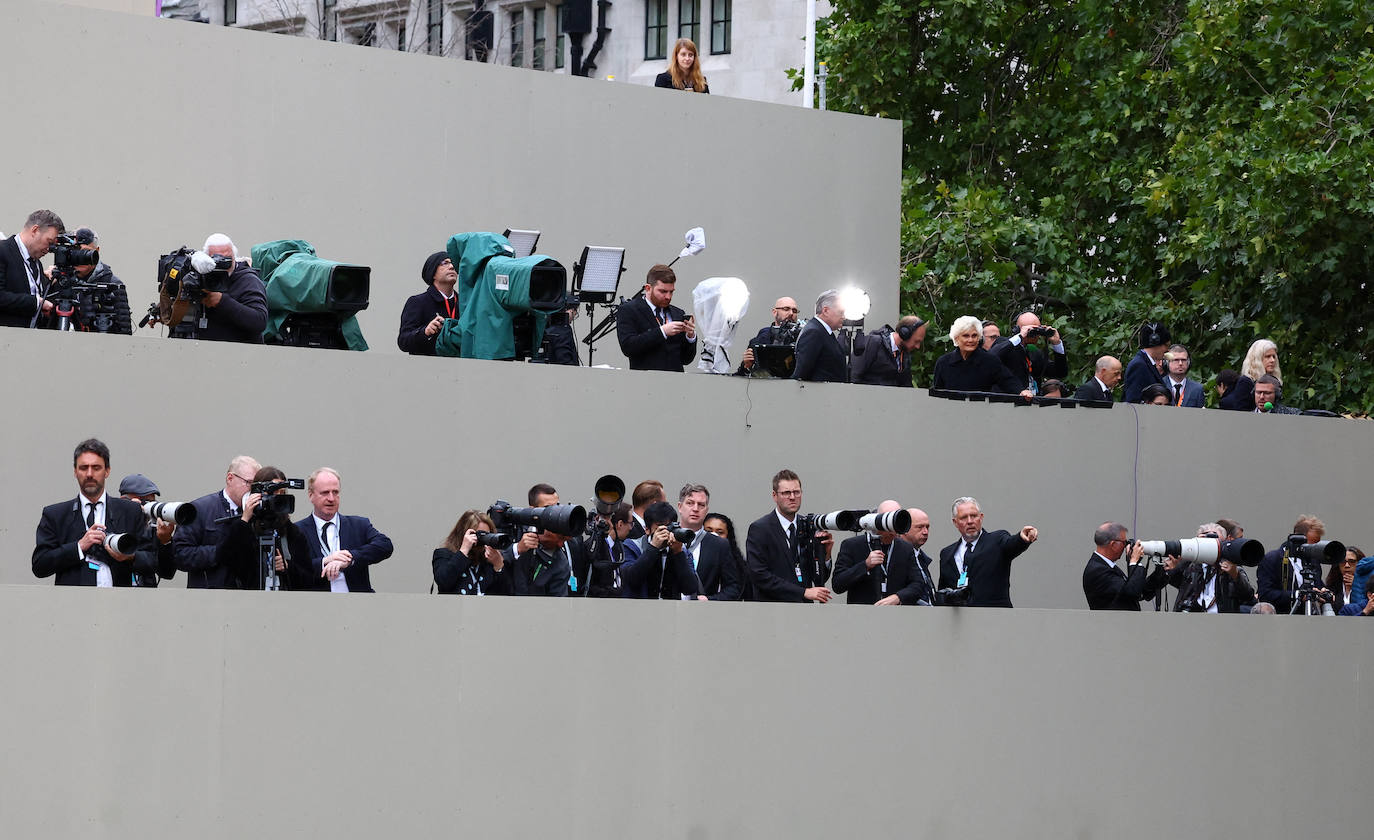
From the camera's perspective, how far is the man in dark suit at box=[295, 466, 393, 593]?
29.5 feet

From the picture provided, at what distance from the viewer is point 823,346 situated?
1191 centimetres

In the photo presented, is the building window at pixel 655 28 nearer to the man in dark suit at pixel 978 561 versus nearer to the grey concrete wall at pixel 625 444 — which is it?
the grey concrete wall at pixel 625 444

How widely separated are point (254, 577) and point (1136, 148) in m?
15.9

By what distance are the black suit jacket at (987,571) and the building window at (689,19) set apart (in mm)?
24713

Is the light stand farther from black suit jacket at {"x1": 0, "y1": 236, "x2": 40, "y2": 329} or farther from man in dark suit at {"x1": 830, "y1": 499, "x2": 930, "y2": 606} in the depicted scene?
black suit jacket at {"x1": 0, "y1": 236, "x2": 40, "y2": 329}

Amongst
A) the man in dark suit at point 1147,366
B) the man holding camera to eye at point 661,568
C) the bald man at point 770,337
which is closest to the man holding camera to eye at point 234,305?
the man holding camera to eye at point 661,568

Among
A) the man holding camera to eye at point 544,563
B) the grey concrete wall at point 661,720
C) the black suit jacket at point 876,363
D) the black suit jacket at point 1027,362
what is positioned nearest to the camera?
the grey concrete wall at point 661,720

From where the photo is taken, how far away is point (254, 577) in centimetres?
897

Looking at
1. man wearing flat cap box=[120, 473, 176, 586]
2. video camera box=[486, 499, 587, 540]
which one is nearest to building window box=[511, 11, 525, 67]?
man wearing flat cap box=[120, 473, 176, 586]

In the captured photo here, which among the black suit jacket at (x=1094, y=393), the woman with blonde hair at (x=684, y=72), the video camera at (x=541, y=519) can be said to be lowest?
the video camera at (x=541, y=519)

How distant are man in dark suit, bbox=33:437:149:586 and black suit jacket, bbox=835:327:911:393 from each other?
5072 millimetres

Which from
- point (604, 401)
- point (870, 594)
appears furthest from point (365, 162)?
point (870, 594)

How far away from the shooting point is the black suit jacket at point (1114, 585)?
1083 centimetres

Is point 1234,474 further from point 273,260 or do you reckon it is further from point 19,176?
point 19,176
